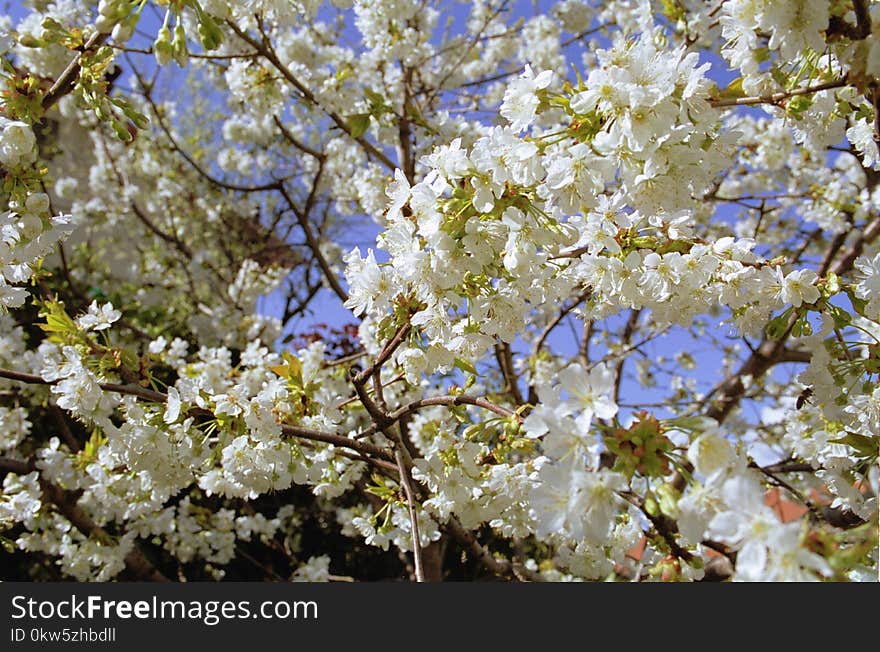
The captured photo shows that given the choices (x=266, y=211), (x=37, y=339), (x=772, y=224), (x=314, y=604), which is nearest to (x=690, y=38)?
(x=314, y=604)

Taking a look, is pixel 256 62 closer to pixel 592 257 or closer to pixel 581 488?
pixel 592 257

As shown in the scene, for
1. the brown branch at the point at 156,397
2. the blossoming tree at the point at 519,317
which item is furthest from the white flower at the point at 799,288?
the brown branch at the point at 156,397

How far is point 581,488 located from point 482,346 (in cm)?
63

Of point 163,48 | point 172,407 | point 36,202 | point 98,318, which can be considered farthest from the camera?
point 98,318

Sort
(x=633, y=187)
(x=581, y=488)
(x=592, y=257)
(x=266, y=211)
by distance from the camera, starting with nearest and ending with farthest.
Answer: (x=581, y=488)
(x=633, y=187)
(x=592, y=257)
(x=266, y=211)

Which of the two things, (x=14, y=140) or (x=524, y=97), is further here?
(x=14, y=140)

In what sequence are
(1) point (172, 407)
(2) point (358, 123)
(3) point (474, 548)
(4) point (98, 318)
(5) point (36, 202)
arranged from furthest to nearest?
(2) point (358, 123) < (3) point (474, 548) < (4) point (98, 318) < (1) point (172, 407) < (5) point (36, 202)

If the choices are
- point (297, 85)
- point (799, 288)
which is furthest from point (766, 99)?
point (297, 85)

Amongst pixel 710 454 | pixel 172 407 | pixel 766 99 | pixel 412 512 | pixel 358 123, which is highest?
pixel 358 123

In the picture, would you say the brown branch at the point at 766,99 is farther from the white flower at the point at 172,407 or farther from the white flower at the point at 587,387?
the white flower at the point at 172,407

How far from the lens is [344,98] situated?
10.5 ft

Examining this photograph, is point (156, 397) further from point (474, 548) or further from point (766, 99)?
point (766, 99)

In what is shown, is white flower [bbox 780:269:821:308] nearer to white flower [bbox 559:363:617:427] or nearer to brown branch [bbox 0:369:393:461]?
white flower [bbox 559:363:617:427]

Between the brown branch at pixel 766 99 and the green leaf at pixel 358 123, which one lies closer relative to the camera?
the brown branch at pixel 766 99
